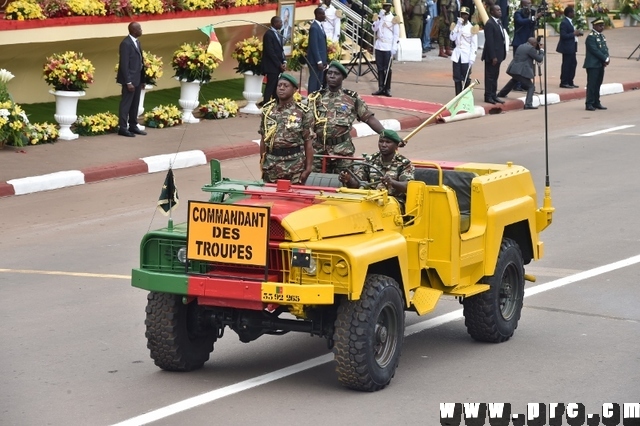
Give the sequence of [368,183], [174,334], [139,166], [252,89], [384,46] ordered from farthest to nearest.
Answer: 1. [384,46]
2. [252,89]
3. [139,166]
4. [368,183]
5. [174,334]

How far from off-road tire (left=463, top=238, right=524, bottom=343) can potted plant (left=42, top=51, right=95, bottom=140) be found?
40.0 feet

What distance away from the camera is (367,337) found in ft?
28.5

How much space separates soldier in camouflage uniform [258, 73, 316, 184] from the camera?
10406mm

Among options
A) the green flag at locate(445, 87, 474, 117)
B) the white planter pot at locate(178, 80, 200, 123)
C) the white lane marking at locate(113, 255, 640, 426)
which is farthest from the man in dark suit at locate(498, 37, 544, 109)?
the green flag at locate(445, 87, 474, 117)

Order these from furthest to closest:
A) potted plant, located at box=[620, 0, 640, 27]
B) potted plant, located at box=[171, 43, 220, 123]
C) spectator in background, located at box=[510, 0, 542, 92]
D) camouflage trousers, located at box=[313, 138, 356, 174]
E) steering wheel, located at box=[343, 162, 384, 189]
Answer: potted plant, located at box=[620, 0, 640, 27] < spectator in background, located at box=[510, 0, 542, 92] < potted plant, located at box=[171, 43, 220, 123] < camouflage trousers, located at box=[313, 138, 356, 174] < steering wheel, located at box=[343, 162, 384, 189]

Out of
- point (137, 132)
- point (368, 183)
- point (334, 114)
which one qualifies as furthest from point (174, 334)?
point (137, 132)

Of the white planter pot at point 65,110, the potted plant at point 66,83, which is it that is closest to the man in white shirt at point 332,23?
the potted plant at point 66,83

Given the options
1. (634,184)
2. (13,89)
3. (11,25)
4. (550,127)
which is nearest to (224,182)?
(634,184)

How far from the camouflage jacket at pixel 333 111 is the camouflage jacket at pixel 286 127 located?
1065 millimetres

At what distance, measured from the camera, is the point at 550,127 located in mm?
25609

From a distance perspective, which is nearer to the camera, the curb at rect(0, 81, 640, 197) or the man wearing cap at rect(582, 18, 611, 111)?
the curb at rect(0, 81, 640, 197)

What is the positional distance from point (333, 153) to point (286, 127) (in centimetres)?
116

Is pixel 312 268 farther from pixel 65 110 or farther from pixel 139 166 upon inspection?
pixel 65 110

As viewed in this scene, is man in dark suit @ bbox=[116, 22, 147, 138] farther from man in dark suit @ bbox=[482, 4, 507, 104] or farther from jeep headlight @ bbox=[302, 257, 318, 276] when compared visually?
jeep headlight @ bbox=[302, 257, 318, 276]
